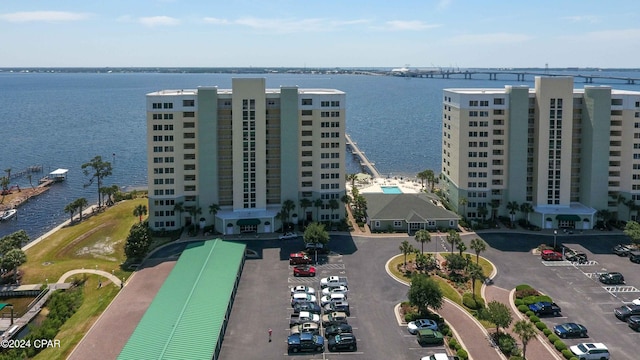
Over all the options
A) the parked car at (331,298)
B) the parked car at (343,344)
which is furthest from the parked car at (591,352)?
the parked car at (331,298)

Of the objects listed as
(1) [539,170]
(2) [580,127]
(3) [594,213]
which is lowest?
(3) [594,213]

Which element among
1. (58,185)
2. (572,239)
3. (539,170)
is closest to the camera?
(572,239)

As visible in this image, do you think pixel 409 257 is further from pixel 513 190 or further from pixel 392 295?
pixel 513 190

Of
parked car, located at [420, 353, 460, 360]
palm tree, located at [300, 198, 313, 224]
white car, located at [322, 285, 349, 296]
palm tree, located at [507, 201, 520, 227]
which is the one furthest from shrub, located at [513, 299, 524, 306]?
palm tree, located at [300, 198, 313, 224]

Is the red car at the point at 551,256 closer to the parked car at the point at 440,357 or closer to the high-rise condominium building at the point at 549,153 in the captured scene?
the high-rise condominium building at the point at 549,153

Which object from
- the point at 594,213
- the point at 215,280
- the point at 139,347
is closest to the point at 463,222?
the point at 594,213

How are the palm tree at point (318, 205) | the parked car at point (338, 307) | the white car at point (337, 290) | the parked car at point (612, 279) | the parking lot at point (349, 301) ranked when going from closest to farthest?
the parking lot at point (349, 301), the parked car at point (338, 307), the white car at point (337, 290), the parked car at point (612, 279), the palm tree at point (318, 205)

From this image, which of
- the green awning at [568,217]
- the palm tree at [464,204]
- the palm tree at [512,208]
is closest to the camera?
the green awning at [568,217]
